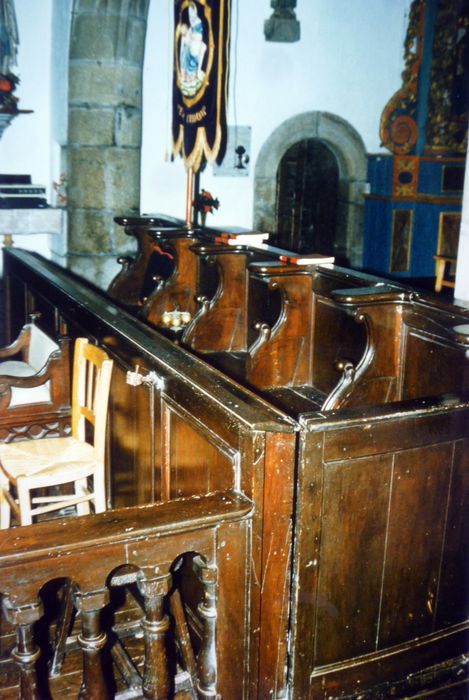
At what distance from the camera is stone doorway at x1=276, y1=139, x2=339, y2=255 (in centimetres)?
784

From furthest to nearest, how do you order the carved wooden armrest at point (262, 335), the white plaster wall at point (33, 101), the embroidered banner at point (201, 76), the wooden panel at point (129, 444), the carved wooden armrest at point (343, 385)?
the white plaster wall at point (33, 101) < the embroidered banner at point (201, 76) < the carved wooden armrest at point (262, 335) < the carved wooden armrest at point (343, 385) < the wooden panel at point (129, 444)

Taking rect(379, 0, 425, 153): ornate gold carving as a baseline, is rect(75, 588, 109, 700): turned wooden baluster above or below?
below

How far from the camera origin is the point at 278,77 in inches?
285

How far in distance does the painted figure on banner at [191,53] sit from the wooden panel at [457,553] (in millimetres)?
3060

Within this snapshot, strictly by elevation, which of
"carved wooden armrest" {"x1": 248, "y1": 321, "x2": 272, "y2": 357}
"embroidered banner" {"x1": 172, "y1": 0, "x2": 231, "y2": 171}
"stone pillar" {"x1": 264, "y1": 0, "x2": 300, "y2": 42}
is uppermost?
"stone pillar" {"x1": 264, "y1": 0, "x2": 300, "y2": 42}

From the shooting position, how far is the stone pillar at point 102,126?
593 cm

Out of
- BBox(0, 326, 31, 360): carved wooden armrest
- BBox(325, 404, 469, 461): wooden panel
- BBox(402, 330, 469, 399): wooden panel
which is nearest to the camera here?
BBox(325, 404, 469, 461): wooden panel

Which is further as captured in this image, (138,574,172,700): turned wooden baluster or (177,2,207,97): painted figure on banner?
(177,2,207,97): painted figure on banner

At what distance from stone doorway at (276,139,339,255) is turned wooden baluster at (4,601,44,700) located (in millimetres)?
6645

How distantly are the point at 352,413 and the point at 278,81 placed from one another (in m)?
5.99

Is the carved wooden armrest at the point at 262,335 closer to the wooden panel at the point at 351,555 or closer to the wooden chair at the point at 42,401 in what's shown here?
the wooden chair at the point at 42,401

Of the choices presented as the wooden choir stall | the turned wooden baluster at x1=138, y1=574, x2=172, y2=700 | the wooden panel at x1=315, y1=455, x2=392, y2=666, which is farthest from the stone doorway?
the turned wooden baluster at x1=138, y1=574, x2=172, y2=700

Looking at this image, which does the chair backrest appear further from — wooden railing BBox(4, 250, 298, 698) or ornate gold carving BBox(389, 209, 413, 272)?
ornate gold carving BBox(389, 209, 413, 272)

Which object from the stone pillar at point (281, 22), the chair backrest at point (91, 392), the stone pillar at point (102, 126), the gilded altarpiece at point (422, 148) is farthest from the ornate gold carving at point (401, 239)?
the chair backrest at point (91, 392)
